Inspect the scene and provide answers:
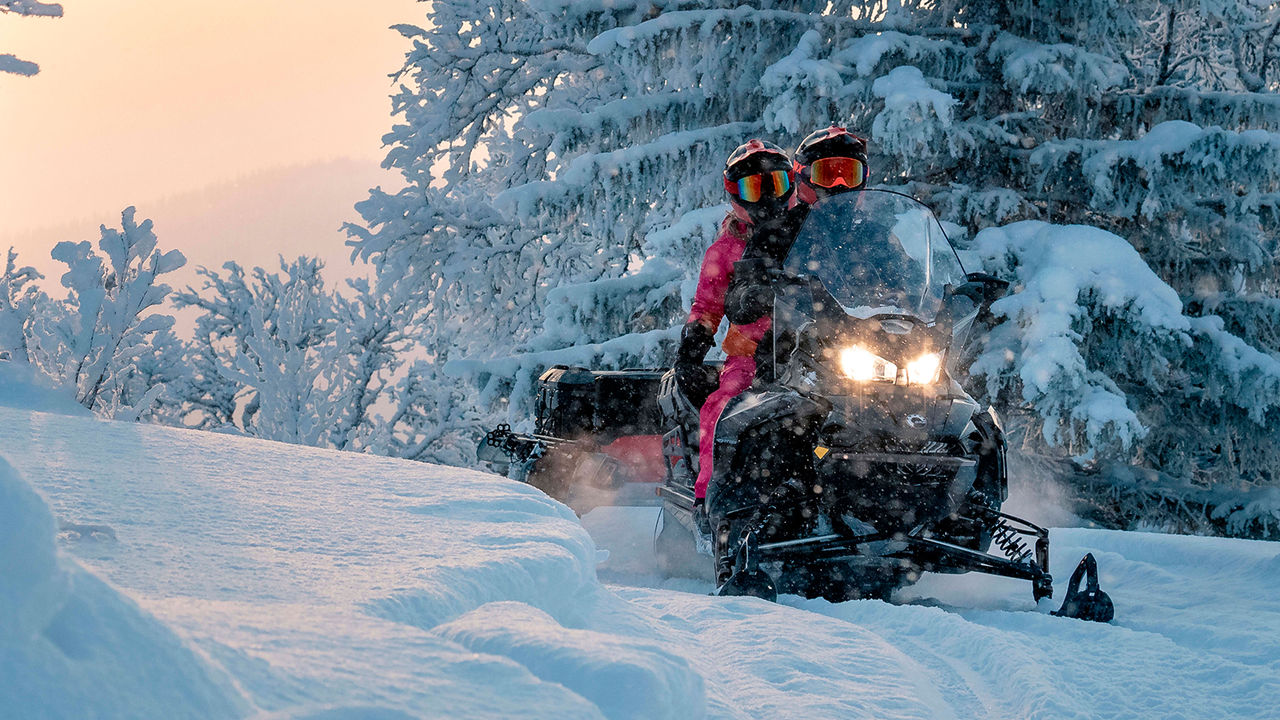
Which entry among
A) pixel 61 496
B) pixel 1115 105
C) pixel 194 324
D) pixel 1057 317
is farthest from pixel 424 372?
pixel 61 496

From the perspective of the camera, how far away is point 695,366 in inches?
182

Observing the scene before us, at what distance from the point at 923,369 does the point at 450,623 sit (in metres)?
2.56

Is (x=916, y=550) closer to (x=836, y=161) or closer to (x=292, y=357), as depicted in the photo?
(x=836, y=161)

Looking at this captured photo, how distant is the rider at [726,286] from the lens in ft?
14.7

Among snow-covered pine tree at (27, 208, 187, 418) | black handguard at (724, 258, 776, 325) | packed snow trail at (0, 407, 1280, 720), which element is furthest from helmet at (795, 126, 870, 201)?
snow-covered pine tree at (27, 208, 187, 418)

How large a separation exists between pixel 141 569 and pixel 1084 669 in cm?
236

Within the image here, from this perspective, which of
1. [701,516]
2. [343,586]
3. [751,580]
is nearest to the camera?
[343,586]

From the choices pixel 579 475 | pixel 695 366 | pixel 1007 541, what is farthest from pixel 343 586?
pixel 579 475

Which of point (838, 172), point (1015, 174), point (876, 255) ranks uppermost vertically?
point (1015, 174)

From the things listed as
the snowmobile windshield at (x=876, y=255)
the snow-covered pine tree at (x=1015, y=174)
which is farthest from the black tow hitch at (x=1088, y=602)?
the snow-covered pine tree at (x=1015, y=174)

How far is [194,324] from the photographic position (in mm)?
13648

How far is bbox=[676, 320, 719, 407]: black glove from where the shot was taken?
4.55 metres

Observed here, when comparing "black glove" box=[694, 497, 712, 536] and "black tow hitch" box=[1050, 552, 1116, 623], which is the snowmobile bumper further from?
"black tow hitch" box=[1050, 552, 1116, 623]

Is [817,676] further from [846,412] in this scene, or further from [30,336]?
[30,336]
